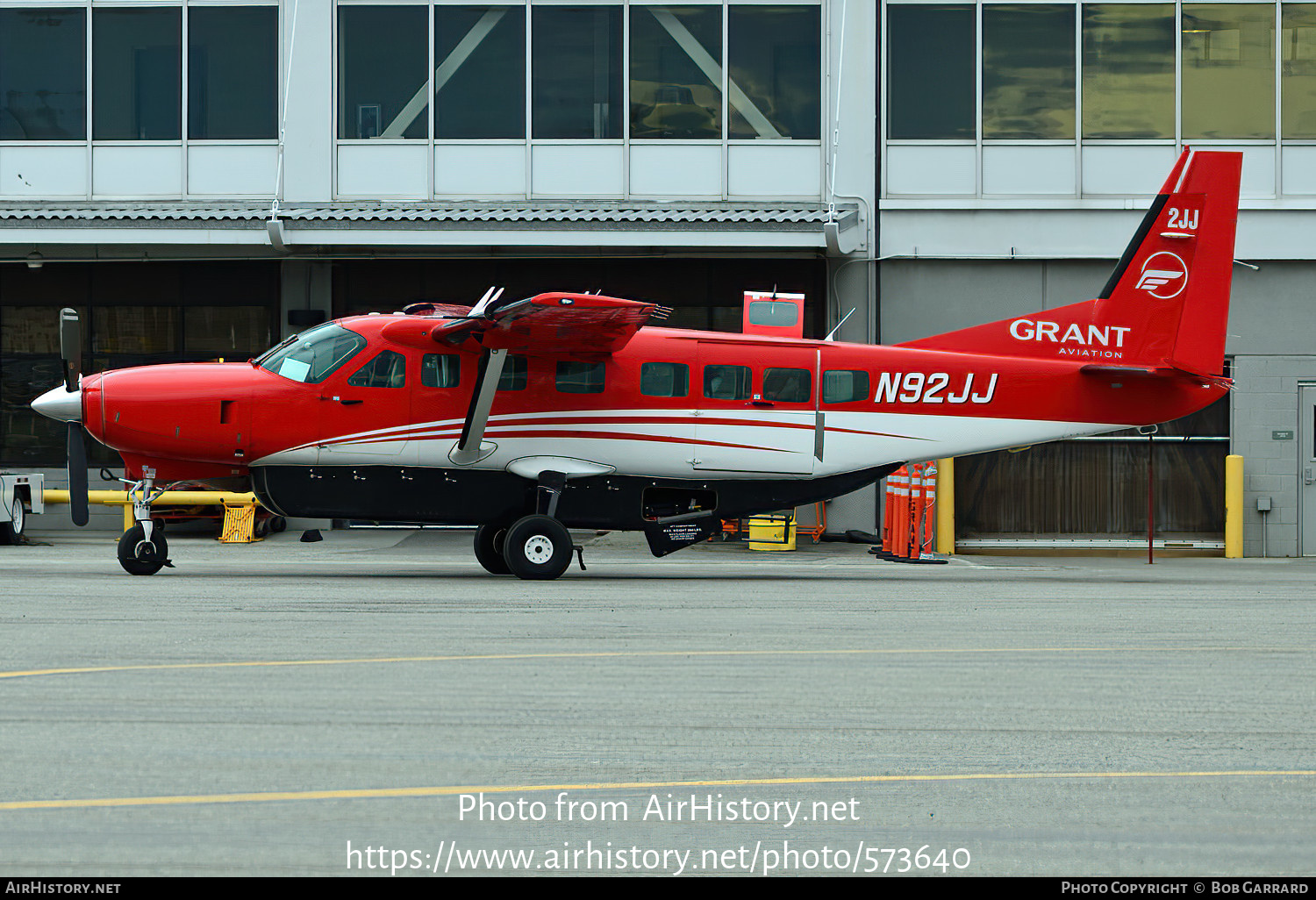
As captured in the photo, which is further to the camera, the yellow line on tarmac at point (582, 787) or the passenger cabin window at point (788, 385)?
the passenger cabin window at point (788, 385)

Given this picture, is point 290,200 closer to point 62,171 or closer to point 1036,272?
point 62,171

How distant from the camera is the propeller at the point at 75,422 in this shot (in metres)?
13.7

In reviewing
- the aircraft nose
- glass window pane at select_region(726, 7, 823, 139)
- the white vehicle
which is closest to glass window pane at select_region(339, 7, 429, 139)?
glass window pane at select_region(726, 7, 823, 139)

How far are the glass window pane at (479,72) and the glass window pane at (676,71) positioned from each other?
2.05 metres

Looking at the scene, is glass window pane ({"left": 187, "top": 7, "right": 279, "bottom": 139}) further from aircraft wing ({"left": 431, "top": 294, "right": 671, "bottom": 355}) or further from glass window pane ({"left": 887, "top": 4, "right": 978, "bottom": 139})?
aircraft wing ({"left": 431, "top": 294, "right": 671, "bottom": 355})

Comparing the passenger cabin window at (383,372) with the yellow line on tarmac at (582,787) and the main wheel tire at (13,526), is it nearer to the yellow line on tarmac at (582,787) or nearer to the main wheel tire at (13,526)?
the main wheel tire at (13,526)

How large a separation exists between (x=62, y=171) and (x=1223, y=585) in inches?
779

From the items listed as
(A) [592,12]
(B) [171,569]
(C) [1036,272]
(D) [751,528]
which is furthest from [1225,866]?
(A) [592,12]

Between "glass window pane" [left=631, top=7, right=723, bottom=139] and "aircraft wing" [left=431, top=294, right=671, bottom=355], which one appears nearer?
"aircraft wing" [left=431, top=294, right=671, bottom=355]

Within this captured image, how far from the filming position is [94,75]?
23.9 m

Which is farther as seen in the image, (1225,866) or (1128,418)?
(1128,418)

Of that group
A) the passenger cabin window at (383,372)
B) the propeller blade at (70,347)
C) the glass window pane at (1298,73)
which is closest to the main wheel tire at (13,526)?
the propeller blade at (70,347)

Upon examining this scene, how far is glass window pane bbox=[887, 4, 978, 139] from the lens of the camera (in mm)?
23453

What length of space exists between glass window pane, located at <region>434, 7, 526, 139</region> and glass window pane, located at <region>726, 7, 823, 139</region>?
3711 mm
